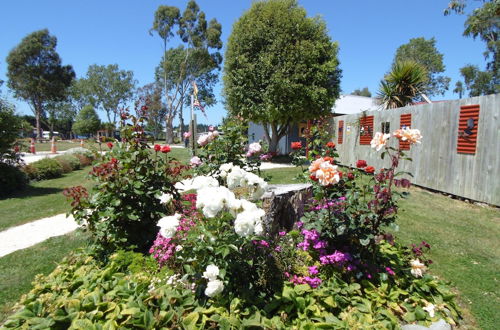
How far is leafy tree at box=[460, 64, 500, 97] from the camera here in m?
41.1

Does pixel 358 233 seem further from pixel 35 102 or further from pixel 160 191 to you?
pixel 35 102

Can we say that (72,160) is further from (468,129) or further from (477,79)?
(477,79)

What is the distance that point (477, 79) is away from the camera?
139ft

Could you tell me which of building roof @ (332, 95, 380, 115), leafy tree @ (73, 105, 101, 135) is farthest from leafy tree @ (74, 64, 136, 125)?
building roof @ (332, 95, 380, 115)

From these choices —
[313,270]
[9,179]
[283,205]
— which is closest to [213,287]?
[313,270]

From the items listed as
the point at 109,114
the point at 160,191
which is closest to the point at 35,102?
the point at 109,114

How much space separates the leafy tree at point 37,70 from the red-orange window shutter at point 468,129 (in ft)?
154

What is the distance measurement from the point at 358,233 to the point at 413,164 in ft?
19.0

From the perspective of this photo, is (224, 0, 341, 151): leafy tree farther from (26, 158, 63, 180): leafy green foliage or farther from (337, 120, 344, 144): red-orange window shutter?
(26, 158, 63, 180): leafy green foliage

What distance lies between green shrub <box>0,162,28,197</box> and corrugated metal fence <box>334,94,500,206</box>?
34.8 feet

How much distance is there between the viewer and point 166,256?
2.77 metres

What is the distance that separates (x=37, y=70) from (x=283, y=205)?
1882 inches

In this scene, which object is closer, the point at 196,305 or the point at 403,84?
the point at 196,305

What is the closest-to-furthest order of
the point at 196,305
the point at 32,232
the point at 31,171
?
the point at 196,305
the point at 32,232
the point at 31,171
